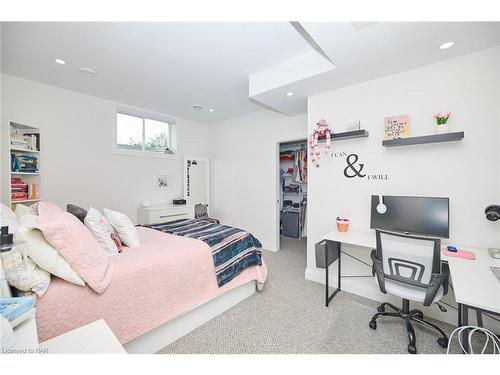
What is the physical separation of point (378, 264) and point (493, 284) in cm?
65

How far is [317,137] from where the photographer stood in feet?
9.05

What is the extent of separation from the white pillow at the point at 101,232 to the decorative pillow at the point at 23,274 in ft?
1.66

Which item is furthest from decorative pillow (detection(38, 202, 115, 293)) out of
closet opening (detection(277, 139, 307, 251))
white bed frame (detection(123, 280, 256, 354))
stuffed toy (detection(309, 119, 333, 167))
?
closet opening (detection(277, 139, 307, 251))


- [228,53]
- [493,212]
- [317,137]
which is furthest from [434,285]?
[228,53]

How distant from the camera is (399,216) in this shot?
215 cm

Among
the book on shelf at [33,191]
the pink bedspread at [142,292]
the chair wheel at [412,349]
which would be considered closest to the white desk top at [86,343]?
the pink bedspread at [142,292]

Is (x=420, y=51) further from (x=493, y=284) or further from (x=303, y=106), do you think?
(x=493, y=284)

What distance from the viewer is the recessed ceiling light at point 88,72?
2.56 metres

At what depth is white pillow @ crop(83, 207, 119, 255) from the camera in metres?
1.73

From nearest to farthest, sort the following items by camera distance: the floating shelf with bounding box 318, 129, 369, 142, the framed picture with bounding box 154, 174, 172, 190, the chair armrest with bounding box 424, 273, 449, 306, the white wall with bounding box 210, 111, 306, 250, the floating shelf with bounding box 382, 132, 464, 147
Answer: the chair armrest with bounding box 424, 273, 449, 306
the floating shelf with bounding box 382, 132, 464, 147
the floating shelf with bounding box 318, 129, 369, 142
the white wall with bounding box 210, 111, 306, 250
the framed picture with bounding box 154, 174, 172, 190

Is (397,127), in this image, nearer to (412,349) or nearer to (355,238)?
(355,238)

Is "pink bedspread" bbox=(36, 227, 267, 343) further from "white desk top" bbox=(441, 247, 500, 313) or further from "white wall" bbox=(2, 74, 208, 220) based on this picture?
"white wall" bbox=(2, 74, 208, 220)

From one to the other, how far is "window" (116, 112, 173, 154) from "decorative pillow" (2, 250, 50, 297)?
3.01m
